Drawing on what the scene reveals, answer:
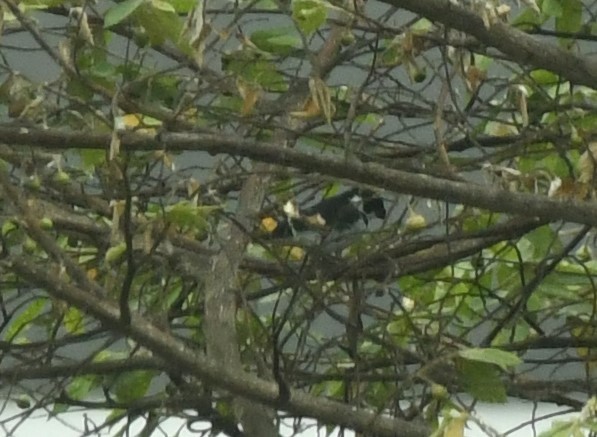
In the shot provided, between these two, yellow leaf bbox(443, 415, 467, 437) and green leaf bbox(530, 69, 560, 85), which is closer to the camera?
yellow leaf bbox(443, 415, 467, 437)

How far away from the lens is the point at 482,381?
1.31m

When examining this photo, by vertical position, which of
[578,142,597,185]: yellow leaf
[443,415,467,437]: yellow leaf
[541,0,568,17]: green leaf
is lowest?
[443,415,467,437]: yellow leaf

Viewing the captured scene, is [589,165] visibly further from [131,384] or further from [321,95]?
[131,384]

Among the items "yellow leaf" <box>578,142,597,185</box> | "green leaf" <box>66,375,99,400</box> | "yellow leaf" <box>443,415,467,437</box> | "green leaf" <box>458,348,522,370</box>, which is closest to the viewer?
"yellow leaf" <box>443,415,467,437</box>

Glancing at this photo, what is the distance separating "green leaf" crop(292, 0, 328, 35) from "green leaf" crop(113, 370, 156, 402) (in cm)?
68

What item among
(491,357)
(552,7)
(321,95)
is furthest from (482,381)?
(552,7)

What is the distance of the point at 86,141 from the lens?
46.9 inches

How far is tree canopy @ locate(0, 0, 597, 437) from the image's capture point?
1.23 metres

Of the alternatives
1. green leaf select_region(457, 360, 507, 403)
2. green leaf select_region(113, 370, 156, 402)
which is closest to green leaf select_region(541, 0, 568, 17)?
green leaf select_region(457, 360, 507, 403)

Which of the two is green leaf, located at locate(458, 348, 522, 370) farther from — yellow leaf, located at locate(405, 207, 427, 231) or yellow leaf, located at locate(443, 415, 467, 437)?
yellow leaf, located at locate(405, 207, 427, 231)

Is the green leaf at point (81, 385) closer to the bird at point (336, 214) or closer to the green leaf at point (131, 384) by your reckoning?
the green leaf at point (131, 384)

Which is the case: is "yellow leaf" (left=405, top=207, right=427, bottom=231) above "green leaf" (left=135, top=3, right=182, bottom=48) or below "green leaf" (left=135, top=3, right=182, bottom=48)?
below

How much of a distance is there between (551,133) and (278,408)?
50 centimetres

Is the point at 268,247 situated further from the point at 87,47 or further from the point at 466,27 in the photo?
the point at 466,27
